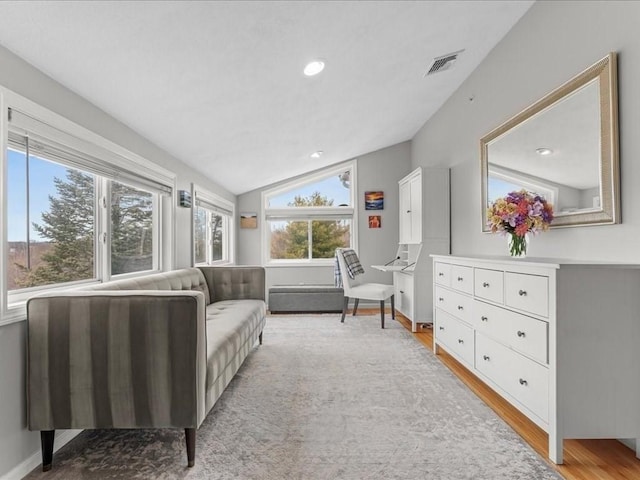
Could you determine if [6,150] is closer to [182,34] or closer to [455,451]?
[182,34]

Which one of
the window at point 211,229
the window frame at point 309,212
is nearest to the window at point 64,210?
the window at point 211,229

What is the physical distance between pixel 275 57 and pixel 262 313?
7.48ft

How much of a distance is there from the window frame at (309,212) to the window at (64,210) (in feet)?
10.5

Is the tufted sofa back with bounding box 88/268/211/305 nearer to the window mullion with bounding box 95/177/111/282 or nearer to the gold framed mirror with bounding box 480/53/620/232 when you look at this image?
the window mullion with bounding box 95/177/111/282

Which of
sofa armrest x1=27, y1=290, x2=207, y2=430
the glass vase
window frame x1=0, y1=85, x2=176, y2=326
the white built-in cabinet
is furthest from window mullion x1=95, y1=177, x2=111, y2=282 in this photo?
the white built-in cabinet

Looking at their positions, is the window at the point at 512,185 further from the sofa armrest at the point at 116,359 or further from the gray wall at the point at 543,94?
the sofa armrest at the point at 116,359

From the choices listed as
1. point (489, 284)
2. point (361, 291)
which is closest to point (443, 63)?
point (489, 284)

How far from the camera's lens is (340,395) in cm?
245

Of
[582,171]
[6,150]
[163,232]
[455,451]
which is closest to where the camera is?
[6,150]

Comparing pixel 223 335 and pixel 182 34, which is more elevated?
pixel 182 34

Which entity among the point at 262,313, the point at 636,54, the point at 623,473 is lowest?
the point at 623,473

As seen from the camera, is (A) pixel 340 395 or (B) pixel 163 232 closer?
(A) pixel 340 395

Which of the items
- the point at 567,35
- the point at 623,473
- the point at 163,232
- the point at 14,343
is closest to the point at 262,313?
the point at 163,232

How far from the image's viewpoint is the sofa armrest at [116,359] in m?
1.65
